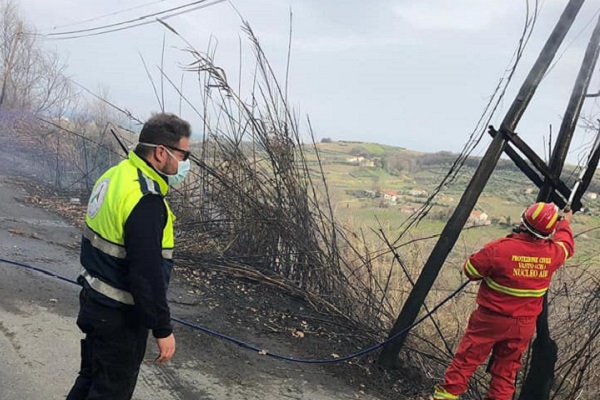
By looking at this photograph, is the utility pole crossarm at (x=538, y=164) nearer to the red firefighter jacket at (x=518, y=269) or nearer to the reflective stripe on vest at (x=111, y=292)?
the red firefighter jacket at (x=518, y=269)

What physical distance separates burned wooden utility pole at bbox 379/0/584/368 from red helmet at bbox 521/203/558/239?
0.73 m

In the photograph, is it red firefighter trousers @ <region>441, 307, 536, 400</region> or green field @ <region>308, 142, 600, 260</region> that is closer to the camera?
red firefighter trousers @ <region>441, 307, 536, 400</region>

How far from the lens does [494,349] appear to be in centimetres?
424

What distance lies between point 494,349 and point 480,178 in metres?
1.46

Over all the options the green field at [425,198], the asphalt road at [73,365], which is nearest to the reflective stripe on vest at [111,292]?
the asphalt road at [73,365]

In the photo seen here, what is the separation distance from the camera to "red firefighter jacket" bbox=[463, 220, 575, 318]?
3988 millimetres

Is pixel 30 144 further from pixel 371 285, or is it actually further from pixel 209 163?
pixel 371 285

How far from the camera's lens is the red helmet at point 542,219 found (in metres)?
3.88

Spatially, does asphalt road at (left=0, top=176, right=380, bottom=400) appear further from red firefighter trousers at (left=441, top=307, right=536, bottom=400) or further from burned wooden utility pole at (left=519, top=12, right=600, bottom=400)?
burned wooden utility pole at (left=519, top=12, right=600, bottom=400)

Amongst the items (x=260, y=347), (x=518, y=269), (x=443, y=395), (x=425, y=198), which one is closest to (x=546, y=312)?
(x=518, y=269)

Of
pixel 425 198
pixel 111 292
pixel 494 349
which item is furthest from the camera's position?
pixel 425 198

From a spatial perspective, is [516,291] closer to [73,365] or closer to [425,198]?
[425,198]

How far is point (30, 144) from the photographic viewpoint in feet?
60.6

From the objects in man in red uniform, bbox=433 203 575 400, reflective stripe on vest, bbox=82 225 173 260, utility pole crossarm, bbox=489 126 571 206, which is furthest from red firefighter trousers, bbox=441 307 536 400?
reflective stripe on vest, bbox=82 225 173 260
